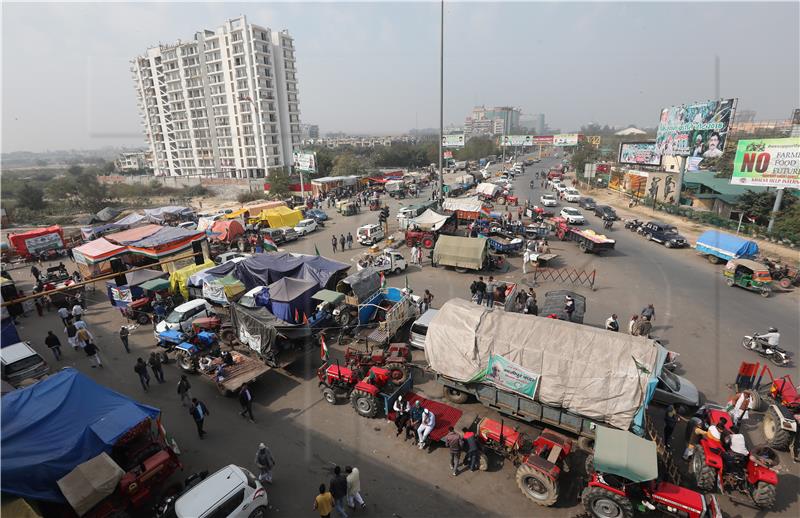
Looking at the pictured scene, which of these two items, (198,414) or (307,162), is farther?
(307,162)

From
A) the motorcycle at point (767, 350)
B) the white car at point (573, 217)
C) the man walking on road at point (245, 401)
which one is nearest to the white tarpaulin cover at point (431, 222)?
the white car at point (573, 217)

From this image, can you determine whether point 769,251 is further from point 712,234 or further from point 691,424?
point 691,424

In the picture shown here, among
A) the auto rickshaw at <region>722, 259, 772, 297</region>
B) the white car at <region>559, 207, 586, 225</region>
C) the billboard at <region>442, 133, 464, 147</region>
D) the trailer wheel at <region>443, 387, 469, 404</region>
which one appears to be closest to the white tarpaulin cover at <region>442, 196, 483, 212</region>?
the white car at <region>559, 207, 586, 225</region>

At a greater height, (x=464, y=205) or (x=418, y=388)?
(x=464, y=205)

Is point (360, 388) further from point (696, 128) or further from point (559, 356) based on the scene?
point (696, 128)

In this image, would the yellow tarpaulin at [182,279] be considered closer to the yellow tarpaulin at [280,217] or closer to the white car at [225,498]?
the white car at [225,498]

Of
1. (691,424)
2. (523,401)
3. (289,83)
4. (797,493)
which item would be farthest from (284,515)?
(289,83)

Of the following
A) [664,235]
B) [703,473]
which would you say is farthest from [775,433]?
[664,235]
